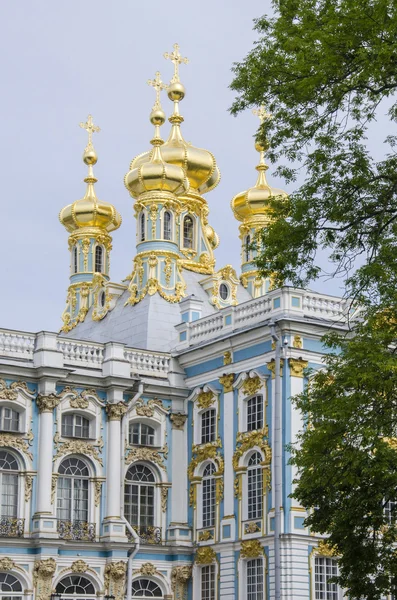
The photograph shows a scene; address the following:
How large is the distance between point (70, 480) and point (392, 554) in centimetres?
1461

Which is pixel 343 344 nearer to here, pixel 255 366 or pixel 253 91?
pixel 253 91

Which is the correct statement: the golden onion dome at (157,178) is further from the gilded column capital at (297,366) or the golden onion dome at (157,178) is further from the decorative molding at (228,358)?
the gilded column capital at (297,366)

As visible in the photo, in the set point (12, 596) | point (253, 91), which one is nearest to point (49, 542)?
point (12, 596)

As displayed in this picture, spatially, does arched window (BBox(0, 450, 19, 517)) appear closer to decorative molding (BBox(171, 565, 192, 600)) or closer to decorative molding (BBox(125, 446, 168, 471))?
decorative molding (BBox(125, 446, 168, 471))

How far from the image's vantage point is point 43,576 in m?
30.0

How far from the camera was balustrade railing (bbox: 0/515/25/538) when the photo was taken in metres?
30.2

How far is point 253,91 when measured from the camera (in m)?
18.3

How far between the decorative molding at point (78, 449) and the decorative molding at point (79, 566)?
257 cm

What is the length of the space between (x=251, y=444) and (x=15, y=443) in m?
5.79

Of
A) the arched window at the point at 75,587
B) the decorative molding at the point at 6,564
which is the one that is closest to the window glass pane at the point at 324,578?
the arched window at the point at 75,587

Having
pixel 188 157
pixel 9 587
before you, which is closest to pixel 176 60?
pixel 188 157

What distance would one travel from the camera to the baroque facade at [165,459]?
98.0 ft

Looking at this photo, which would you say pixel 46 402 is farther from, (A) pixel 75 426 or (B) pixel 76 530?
(B) pixel 76 530

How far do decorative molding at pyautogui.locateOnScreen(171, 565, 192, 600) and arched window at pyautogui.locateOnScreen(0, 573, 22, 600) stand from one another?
426 centimetres
